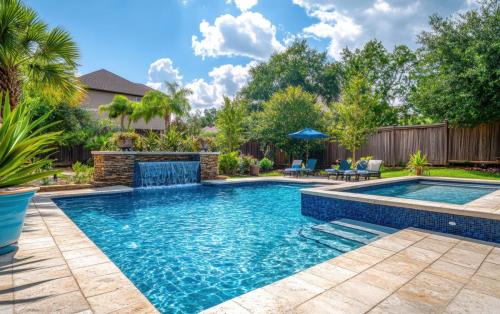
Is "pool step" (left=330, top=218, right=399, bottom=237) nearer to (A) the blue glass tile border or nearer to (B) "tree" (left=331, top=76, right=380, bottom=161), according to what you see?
(A) the blue glass tile border

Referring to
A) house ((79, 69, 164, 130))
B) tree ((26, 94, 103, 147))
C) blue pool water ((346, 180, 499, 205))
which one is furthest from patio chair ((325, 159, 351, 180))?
house ((79, 69, 164, 130))

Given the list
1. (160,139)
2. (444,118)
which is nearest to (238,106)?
(160,139)

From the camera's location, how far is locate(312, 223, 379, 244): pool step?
4630mm

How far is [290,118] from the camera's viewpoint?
17531 mm

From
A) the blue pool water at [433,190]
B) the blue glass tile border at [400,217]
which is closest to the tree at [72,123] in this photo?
the blue glass tile border at [400,217]

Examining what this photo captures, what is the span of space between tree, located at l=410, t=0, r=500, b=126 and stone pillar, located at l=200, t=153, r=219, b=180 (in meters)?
10.4

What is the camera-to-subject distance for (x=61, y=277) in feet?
8.83

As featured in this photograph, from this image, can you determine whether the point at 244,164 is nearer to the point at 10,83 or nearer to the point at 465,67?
the point at 10,83

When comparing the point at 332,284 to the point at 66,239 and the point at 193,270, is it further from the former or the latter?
the point at 66,239

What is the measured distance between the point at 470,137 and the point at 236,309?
48.5 feet

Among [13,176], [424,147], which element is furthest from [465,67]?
[13,176]

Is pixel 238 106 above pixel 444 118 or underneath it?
above

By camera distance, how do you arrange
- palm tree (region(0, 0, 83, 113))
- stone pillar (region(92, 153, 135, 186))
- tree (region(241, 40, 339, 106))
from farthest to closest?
tree (region(241, 40, 339, 106)) → stone pillar (region(92, 153, 135, 186)) → palm tree (region(0, 0, 83, 113))

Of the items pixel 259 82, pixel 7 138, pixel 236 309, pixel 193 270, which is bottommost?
pixel 193 270
